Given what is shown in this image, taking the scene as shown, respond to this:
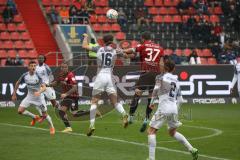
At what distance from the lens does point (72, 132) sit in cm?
2061

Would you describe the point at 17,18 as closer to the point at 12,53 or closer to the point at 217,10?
the point at 12,53

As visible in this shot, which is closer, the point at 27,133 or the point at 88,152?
the point at 88,152

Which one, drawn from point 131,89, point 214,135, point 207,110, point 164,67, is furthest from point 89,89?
point 164,67

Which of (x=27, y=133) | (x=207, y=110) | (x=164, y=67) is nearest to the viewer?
(x=164, y=67)

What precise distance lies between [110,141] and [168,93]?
434cm

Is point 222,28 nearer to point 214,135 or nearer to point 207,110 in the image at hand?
point 207,110

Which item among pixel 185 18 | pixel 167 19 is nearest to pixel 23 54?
pixel 167 19

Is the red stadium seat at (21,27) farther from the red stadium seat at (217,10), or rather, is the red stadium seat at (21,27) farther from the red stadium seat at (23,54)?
the red stadium seat at (217,10)

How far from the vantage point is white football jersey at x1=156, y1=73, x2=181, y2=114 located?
14.4 metres

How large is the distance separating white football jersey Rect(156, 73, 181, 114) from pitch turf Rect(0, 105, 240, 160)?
1.44m

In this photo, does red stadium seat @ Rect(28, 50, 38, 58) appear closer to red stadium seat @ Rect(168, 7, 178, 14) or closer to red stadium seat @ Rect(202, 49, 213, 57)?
red stadium seat @ Rect(202, 49, 213, 57)

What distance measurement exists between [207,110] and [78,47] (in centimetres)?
997

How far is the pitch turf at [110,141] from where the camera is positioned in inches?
622

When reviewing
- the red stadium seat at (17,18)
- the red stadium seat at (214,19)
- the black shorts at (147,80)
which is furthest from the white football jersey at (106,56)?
the red stadium seat at (214,19)
